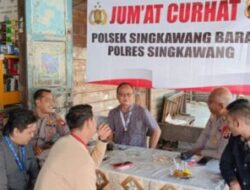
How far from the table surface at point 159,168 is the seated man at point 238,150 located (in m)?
0.10

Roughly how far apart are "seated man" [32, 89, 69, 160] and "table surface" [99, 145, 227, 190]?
27.6 inches

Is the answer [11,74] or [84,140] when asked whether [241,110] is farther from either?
[11,74]

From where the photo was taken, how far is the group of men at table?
5.91ft

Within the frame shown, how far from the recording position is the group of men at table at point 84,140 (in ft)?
5.91

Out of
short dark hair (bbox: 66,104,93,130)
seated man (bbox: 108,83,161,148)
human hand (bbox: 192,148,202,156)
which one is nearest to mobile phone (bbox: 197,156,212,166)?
human hand (bbox: 192,148,202,156)

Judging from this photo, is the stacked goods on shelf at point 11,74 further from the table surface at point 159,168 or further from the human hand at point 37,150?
the table surface at point 159,168

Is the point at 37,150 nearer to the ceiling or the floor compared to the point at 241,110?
nearer to the floor

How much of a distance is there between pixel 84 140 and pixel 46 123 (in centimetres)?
161

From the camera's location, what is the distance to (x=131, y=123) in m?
3.73

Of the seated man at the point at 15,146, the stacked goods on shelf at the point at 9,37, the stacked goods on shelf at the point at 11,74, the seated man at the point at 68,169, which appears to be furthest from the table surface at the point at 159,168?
the stacked goods on shelf at the point at 9,37

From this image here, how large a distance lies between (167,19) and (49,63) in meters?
1.48

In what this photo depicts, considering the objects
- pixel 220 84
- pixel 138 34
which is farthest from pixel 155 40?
pixel 220 84

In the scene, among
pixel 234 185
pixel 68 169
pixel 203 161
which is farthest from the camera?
pixel 203 161

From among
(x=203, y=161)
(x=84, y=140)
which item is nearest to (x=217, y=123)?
(x=203, y=161)
